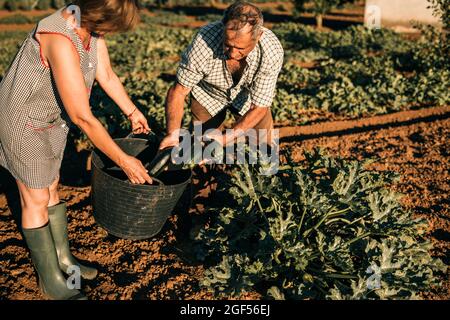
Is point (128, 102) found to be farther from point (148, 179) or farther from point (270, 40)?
point (270, 40)

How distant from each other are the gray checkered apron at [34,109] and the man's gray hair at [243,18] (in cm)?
97

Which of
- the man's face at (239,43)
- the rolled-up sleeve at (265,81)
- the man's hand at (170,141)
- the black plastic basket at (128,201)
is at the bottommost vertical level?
the black plastic basket at (128,201)

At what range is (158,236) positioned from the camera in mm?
3525

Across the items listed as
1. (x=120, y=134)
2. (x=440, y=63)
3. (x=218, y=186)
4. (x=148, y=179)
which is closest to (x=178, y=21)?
(x=440, y=63)

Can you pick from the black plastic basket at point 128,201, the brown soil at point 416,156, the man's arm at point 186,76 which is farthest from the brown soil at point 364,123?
the black plastic basket at point 128,201

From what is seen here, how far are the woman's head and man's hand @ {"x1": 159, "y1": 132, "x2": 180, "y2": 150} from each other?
1.02m

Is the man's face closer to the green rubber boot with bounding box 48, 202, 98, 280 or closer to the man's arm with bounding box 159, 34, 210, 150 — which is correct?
the man's arm with bounding box 159, 34, 210, 150

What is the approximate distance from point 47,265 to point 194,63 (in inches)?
71.5

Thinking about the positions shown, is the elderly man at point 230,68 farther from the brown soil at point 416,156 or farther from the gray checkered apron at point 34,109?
the brown soil at point 416,156

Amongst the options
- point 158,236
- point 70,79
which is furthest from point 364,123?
point 70,79

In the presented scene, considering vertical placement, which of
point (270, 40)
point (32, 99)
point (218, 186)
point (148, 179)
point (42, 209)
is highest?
point (270, 40)

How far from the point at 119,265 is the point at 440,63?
7522 millimetres

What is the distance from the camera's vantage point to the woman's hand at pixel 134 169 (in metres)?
2.49

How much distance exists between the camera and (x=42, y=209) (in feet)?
8.70
